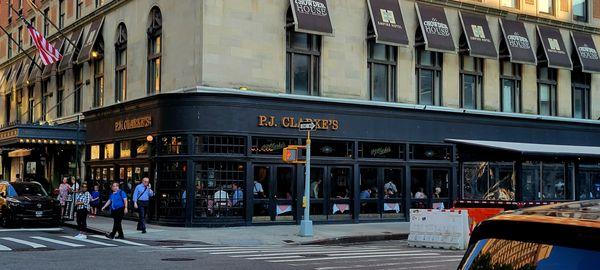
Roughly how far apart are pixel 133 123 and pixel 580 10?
918 inches

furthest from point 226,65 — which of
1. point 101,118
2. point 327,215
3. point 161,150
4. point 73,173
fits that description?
point 73,173

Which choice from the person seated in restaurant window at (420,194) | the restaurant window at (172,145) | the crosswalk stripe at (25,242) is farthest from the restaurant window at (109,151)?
Answer: the person seated in restaurant window at (420,194)

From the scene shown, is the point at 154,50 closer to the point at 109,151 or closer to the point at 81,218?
the point at 109,151

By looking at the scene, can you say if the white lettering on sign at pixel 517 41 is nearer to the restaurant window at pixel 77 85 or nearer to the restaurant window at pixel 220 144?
the restaurant window at pixel 220 144

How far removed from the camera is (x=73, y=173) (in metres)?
35.2

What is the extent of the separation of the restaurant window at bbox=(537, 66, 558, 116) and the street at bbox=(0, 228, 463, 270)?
16.1m

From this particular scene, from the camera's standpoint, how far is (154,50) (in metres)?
27.6

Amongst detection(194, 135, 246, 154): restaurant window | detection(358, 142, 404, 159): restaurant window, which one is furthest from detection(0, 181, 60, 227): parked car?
detection(358, 142, 404, 159): restaurant window

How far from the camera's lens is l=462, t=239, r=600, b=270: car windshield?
2.67 metres

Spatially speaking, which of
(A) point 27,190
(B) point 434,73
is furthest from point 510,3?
(A) point 27,190

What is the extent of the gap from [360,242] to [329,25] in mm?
8800

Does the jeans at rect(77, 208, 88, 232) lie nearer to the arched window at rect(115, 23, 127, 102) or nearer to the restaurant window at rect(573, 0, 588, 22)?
the arched window at rect(115, 23, 127, 102)

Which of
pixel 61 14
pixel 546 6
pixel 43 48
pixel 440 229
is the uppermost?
pixel 61 14

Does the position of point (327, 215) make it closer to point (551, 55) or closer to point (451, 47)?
point (451, 47)
